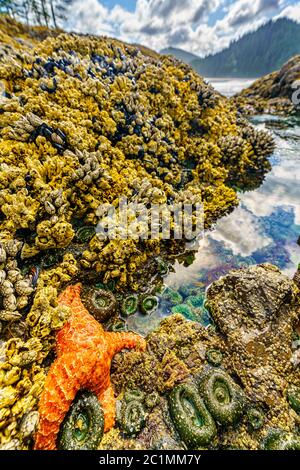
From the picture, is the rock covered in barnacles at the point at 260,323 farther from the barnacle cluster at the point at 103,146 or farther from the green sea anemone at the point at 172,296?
the barnacle cluster at the point at 103,146

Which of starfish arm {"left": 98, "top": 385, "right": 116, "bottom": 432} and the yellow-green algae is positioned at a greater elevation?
the yellow-green algae

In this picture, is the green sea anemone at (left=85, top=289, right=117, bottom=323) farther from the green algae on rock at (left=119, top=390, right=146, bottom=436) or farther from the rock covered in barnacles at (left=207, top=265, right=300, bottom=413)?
the rock covered in barnacles at (left=207, top=265, right=300, bottom=413)

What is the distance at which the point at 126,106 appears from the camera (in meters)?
7.92

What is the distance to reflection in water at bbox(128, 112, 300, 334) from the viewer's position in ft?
17.3

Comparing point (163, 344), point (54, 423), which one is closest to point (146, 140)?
point (163, 344)

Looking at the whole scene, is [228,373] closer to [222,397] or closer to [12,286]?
[222,397]

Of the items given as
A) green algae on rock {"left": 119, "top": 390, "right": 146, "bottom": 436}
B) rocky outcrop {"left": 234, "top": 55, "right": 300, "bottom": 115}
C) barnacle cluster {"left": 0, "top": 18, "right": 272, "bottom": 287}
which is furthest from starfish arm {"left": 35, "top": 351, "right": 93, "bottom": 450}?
rocky outcrop {"left": 234, "top": 55, "right": 300, "bottom": 115}

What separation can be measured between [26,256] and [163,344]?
9.75 ft

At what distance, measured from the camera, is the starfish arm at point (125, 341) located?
12.8 ft

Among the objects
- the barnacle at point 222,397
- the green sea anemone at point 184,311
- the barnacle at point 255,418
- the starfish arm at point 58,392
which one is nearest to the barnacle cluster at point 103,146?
the green sea anemone at point 184,311

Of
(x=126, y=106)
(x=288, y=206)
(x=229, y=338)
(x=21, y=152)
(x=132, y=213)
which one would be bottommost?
(x=229, y=338)

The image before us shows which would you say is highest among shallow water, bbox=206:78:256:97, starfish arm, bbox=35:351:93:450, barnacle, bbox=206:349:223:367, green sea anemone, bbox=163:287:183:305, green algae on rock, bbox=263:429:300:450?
shallow water, bbox=206:78:256:97

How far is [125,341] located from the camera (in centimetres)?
405
